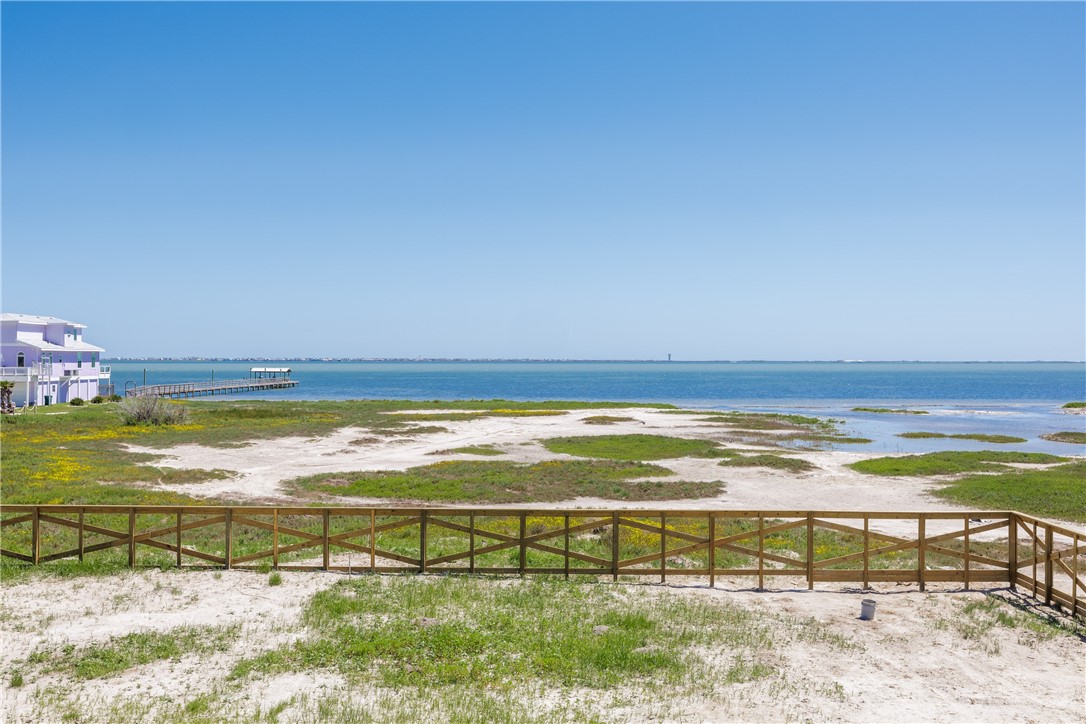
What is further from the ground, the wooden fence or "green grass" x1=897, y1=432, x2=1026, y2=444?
the wooden fence

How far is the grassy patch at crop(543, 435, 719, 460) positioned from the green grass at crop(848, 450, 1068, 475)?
10.3 m

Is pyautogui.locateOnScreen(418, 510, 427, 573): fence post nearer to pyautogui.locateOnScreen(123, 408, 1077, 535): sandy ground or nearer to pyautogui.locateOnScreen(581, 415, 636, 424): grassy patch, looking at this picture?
pyautogui.locateOnScreen(123, 408, 1077, 535): sandy ground

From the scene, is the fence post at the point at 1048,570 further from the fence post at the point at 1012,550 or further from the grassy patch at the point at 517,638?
the grassy patch at the point at 517,638

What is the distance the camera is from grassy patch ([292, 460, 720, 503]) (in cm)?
3120

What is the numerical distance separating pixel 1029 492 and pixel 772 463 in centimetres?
1242

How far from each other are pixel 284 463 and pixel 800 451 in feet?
106

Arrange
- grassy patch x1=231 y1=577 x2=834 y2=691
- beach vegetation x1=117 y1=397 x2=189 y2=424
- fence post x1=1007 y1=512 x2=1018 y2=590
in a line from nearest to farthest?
1. grassy patch x1=231 y1=577 x2=834 y2=691
2. fence post x1=1007 y1=512 x2=1018 y2=590
3. beach vegetation x1=117 y1=397 x2=189 y2=424

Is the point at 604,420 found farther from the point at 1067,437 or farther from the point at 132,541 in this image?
the point at 132,541

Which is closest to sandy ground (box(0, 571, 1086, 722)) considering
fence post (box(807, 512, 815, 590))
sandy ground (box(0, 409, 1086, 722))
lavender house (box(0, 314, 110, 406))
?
sandy ground (box(0, 409, 1086, 722))

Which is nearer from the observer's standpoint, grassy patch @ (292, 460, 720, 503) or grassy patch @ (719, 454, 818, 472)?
grassy patch @ (292, 460, 720, 503)

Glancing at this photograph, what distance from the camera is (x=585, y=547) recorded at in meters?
20.3

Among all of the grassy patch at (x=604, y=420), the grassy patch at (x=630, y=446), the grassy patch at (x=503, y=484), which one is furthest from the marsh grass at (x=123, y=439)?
the grassy patch at (x=630, y=446)

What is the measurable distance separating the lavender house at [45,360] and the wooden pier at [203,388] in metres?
6.51

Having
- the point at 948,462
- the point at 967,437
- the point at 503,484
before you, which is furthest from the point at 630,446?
the point at 967,437
